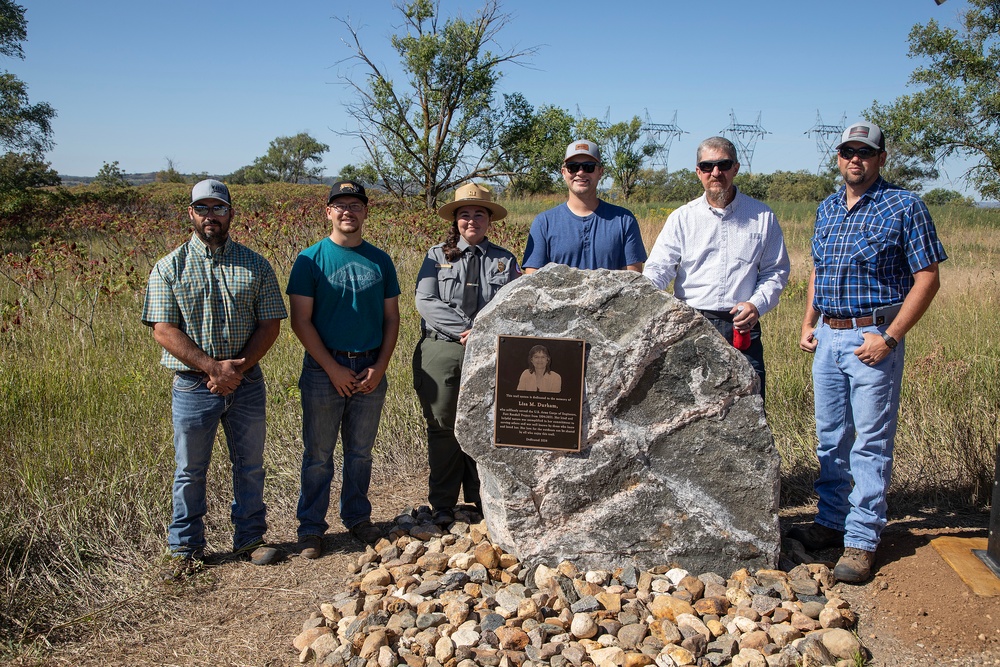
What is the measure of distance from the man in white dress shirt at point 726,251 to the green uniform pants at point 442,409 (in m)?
1.22

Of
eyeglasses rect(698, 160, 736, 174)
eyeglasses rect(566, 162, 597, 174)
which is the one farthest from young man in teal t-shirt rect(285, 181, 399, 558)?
Answer: eyeglasses rect(698, 160, 736, 174)

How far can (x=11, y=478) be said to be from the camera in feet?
13.4

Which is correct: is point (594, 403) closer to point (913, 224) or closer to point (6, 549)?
point (913, 224)

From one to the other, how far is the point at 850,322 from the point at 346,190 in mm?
2644

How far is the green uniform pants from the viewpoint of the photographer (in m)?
3.88

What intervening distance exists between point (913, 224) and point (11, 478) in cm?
514

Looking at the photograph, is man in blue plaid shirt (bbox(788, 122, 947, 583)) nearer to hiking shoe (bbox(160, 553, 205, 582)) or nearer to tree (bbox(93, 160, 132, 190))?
hiking shoe (bbox(160, 553, 205, 582))

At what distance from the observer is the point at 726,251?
143 inches

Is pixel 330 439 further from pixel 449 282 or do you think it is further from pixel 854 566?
pixel 854 566

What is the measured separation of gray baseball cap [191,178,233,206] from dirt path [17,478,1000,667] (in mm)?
1979

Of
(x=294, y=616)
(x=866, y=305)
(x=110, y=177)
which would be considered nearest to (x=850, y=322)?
(x=866, y=305)

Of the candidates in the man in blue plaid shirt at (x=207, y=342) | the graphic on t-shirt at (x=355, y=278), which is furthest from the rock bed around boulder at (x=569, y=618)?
the graphic on t-shirt at (x=355, y=278)

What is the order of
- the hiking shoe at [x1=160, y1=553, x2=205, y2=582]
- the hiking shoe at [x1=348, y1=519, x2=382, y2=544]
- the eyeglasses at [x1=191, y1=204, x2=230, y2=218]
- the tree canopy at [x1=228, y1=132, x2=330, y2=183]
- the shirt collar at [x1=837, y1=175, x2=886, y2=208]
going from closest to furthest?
the shirt collar at [x1=837, y1=175, x2=886, y2=208] < the eyeglasses at [x1=191, y1=204, x2=230, y2=218] < the hiking shoe at [x1=160, y1=553, x2=205, y2=582] < the hiking shoe at [x1=348, y1=519, x2=382, y2=544] < the tree canopy at [x1=228, y1=132, x2=330, y2=183]

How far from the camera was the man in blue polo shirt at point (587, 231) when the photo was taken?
3.76 metres
